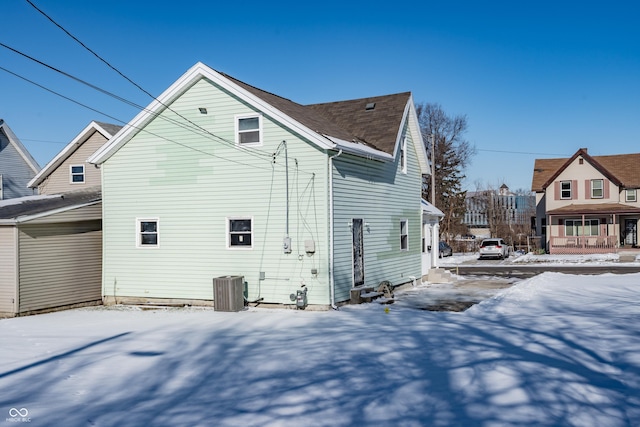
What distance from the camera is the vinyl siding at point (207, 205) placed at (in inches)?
590

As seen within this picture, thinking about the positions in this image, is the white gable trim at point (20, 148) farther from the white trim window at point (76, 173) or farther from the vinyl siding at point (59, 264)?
the vinyl siding at point (59, 264)

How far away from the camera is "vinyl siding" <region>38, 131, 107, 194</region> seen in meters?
26.3

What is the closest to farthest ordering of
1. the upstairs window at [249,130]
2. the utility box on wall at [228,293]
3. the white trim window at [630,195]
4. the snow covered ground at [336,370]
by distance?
the snow covered ground at [336,370] < the utility box on wall at [228,293] < the upstairs window at [249,130] < the white trim window at [630,195]

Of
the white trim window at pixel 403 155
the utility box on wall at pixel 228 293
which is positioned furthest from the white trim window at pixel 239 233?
the white trim window at pixel 403 155

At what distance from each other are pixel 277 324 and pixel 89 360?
4.44 metres

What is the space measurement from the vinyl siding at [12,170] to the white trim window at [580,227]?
123 feet

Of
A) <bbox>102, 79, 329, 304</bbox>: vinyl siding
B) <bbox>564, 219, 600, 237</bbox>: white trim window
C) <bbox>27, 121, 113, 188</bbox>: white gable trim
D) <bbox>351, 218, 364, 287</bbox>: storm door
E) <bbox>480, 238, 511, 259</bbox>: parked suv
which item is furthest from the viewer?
<bbox>564, 219, 600, 237</bbox>: white trim window

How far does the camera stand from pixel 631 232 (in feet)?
133

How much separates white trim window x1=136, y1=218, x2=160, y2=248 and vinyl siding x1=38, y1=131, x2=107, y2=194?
33.7 feet

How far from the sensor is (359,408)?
6473mm

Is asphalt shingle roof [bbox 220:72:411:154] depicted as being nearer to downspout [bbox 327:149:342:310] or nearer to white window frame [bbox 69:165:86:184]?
downspout [bbox 327:149:342:310]

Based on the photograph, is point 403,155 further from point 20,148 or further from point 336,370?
point 20,148

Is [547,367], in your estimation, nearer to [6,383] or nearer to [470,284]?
[6,383]

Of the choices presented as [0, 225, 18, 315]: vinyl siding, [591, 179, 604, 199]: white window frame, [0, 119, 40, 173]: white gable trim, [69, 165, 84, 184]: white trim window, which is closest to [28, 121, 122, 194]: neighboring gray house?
[69, 165, 84, 184]: white trim window
